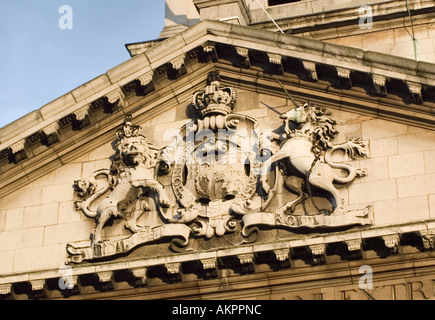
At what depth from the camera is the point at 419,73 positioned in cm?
2758

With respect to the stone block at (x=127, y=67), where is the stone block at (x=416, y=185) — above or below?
below

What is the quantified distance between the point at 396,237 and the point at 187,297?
4.04 meters

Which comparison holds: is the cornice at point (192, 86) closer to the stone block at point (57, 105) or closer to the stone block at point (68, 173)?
the stone block at point (57, 105)

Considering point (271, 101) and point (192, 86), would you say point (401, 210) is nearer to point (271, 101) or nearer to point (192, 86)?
point (271, 101)

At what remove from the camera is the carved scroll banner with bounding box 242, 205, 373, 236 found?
1062 inches

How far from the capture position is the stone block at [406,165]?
27.4 meters

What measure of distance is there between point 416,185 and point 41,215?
7371mm

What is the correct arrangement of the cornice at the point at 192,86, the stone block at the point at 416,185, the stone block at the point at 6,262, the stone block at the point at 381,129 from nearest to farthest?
the stone block at the point at 416,185 → the stone block at the point at 381,129 → the cornice at the point at 192,86 → the stone block at the point at 6,262

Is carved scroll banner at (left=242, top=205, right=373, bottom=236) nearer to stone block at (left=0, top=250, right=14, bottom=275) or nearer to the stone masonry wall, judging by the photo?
the stone masonry wall

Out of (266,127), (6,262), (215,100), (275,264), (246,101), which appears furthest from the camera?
(246,101)

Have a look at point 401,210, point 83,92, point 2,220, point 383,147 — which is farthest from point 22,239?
point 401,210

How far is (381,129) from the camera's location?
28.1m

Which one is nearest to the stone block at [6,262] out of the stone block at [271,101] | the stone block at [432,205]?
the stone block at [271,101]

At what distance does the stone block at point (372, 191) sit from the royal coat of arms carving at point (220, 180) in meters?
0.22
